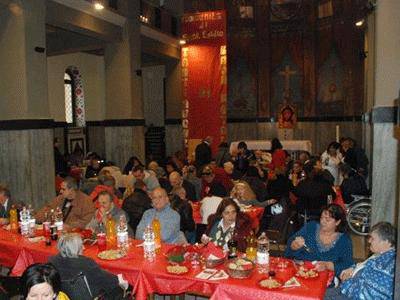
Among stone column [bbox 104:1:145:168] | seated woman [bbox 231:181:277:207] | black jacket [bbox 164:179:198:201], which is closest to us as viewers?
seated woman [bbox 231:181:277:207]

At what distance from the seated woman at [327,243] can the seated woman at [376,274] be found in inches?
13.9

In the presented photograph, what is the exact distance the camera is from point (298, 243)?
447cm

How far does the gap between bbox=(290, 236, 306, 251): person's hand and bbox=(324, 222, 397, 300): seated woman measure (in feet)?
1.87

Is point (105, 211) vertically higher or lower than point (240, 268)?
higher

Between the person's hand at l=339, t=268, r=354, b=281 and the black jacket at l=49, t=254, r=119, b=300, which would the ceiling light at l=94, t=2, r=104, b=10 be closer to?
the black jacket at l=49, t=254, r=119, b=300

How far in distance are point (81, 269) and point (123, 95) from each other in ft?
33.4

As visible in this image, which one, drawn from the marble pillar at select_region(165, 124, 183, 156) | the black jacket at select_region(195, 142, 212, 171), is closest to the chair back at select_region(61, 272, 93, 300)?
the black jacket at select_region(195, 142, 212, 171)

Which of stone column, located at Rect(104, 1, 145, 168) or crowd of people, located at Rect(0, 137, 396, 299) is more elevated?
stone column, located at Rect(104, 1, 145, 168)

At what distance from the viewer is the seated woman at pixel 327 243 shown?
14.4ft

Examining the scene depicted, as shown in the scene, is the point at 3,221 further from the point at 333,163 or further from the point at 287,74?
the point at 287,74

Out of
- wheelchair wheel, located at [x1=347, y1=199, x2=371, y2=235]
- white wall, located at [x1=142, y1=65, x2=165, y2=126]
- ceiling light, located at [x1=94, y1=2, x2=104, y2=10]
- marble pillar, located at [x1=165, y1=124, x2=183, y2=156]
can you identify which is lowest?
wheelchair wheel, located at [x1=347, y1=199, x2=371, y2=235]

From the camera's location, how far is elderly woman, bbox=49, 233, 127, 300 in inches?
140

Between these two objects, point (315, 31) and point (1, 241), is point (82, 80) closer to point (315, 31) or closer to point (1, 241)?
point (315, 31)

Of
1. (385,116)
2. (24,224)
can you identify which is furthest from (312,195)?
(24,224)
